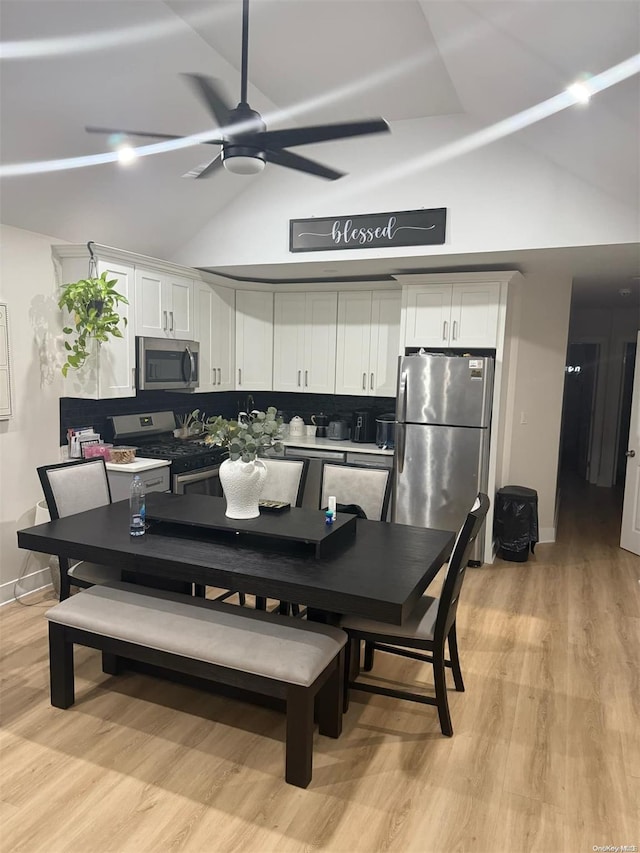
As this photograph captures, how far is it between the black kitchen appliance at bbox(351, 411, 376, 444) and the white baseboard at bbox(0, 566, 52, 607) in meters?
2.77

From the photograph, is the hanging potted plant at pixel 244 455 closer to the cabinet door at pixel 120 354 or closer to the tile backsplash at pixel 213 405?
the cabinet door at pixel 120 354

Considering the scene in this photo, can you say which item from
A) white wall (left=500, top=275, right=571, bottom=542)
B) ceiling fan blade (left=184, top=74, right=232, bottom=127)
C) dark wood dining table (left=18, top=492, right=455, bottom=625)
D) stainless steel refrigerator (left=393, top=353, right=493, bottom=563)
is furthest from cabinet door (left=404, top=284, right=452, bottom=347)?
ceiling fan blade (left=184, top=74, right=232, bottom=127)

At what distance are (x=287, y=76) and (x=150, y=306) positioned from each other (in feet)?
6.35

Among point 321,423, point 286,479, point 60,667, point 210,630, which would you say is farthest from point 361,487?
point 321,423

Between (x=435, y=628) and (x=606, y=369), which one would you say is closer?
(x=435, y=628)

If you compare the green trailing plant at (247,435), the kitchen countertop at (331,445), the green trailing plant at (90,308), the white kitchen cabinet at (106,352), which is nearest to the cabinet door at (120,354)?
the white kitchen cabinet at (106,352)

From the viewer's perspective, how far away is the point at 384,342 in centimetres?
536

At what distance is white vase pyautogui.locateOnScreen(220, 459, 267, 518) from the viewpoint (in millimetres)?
2836

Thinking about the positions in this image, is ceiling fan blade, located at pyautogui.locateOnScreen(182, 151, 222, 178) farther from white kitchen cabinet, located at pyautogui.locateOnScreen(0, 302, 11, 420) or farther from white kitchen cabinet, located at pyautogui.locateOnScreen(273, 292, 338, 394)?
white kitchen cabinet, located at pyautogui.locateOnScreen(273, 292, 338, 394)

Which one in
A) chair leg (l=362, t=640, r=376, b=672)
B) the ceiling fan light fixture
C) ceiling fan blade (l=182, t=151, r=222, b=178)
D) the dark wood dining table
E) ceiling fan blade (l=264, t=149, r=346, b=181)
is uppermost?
ceiling fan blade (l=182, t=151, r=222, b=178)

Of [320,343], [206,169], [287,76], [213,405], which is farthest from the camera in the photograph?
[213,405]

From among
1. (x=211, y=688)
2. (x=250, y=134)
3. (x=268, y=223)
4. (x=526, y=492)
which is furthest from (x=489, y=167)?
(x=211, y=688)

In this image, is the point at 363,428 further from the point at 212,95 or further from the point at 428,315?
the point at 212,95

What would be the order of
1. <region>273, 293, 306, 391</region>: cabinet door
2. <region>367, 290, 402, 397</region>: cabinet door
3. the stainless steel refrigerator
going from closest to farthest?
the stainless steel refrigerator < <region>367, 290, 402, 397</region>: cabinet door < <region>273, 293, 306, 391</region>: cabinet door
